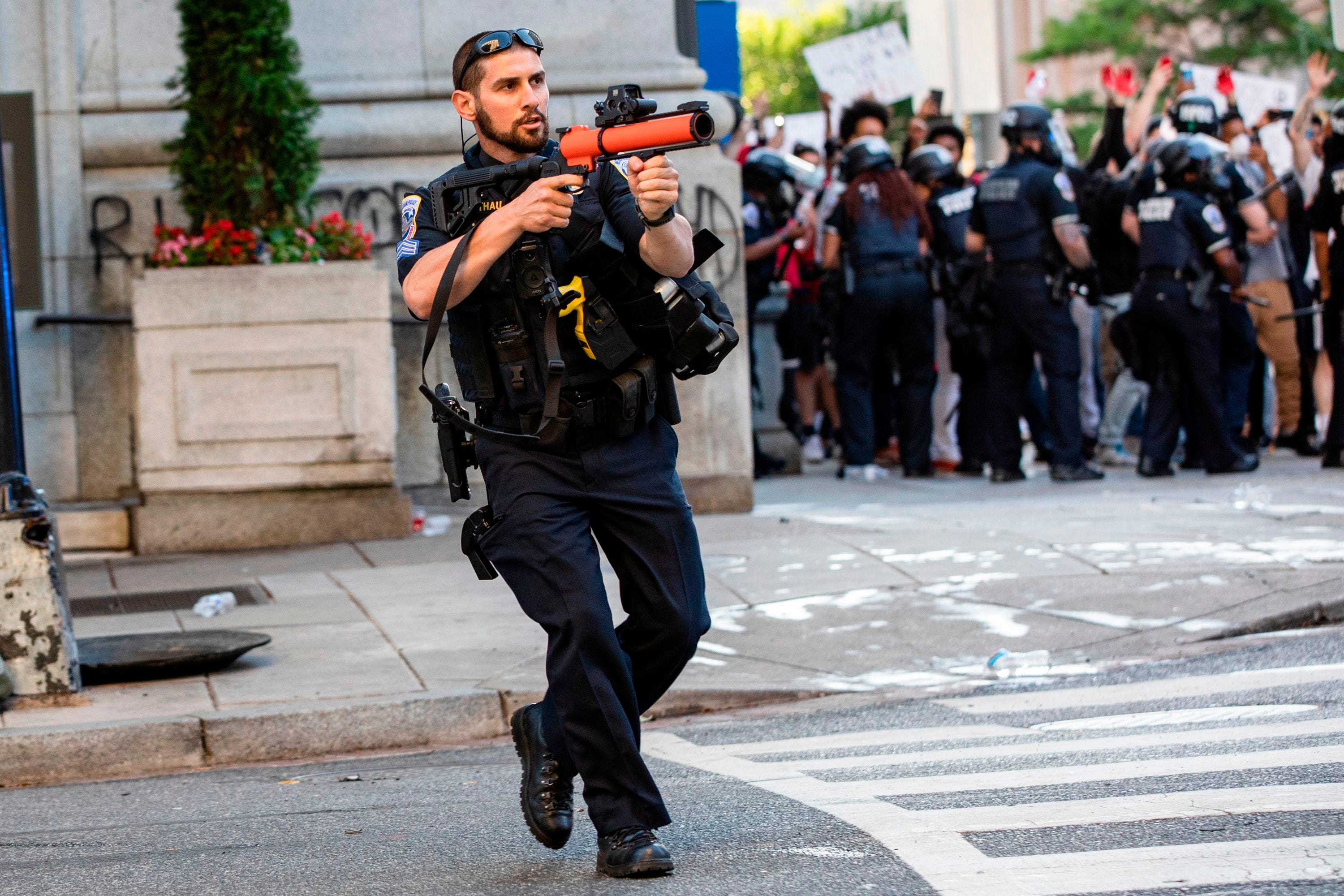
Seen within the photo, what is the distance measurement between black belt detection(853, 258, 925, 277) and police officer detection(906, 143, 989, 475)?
475mm

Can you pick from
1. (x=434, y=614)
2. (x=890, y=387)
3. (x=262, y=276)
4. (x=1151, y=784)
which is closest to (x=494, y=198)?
(x=1151, y=784)

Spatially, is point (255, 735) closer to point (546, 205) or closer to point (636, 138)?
point (546, 205)

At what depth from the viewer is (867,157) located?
488 inches

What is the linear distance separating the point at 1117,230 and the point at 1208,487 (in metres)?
3.23

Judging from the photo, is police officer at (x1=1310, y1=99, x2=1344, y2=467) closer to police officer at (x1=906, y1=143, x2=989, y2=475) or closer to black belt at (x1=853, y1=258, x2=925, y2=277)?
police officer at (x1=906, y1=143, x2=989, y2=475)

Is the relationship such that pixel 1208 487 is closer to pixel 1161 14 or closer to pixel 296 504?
pixel 296 504

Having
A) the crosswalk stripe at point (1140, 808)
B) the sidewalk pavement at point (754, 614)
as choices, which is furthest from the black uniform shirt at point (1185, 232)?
the crosswalk stripe at point (1140, 808)

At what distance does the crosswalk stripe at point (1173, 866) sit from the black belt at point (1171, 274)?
8.47m

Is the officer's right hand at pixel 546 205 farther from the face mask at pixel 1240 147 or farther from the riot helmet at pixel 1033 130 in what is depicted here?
the face mask at pixel 1240 147

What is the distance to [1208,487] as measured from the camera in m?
11.4

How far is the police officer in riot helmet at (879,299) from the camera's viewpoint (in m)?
12.4

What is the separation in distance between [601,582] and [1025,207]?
8.44 meters

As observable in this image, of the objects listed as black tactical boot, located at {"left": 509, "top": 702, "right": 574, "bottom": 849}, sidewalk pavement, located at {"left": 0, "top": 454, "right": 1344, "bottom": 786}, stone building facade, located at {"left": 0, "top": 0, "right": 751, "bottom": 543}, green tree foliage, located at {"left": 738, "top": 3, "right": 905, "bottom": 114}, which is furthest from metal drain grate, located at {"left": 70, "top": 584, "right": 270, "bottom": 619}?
green tree foliage, located at {"left": 738, "top": 3, "right": 905, "bottom": 114}

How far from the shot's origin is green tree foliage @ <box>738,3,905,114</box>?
68.8 m
